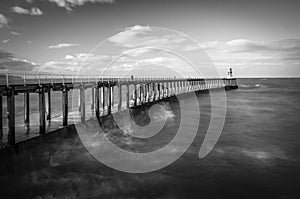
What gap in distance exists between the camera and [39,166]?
1178cm

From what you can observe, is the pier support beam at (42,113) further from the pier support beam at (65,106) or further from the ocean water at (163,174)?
the pier support beam at (65,106)

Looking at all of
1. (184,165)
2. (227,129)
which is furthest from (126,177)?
(227,129)

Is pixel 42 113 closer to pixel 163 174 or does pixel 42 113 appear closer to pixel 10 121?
pixel 10 121

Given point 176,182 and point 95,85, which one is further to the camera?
point 95,85

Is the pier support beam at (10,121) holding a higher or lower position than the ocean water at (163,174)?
higher

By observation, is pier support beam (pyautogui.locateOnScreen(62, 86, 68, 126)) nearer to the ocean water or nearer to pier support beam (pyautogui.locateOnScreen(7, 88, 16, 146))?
the ocean water

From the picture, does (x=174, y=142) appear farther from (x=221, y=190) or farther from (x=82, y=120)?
(x=82, y=120)

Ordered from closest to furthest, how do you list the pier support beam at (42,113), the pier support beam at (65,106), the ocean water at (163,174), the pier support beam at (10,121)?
the ocean water at (163,174), the pier support beam at (10,121), the pier support beam at (42,113), the pier support beam at (65,106)

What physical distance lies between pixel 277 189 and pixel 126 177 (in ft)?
22.6

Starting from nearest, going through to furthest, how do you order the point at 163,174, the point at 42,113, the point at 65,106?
the point at 163,174
the point at 42,113
the point at 65,106

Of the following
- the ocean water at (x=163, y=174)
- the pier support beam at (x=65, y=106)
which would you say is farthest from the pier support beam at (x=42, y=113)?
the pier support beam at (x=65, y=106)

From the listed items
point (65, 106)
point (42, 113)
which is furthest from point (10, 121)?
point (65, 106)

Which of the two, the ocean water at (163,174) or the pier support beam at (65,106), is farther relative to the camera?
the pier support beam at (65,106)

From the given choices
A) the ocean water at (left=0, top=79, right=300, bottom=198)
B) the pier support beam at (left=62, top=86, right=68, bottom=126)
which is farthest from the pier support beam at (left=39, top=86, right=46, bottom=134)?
the pier support beam at (left=62, top=86, right=68, bottom=126)
